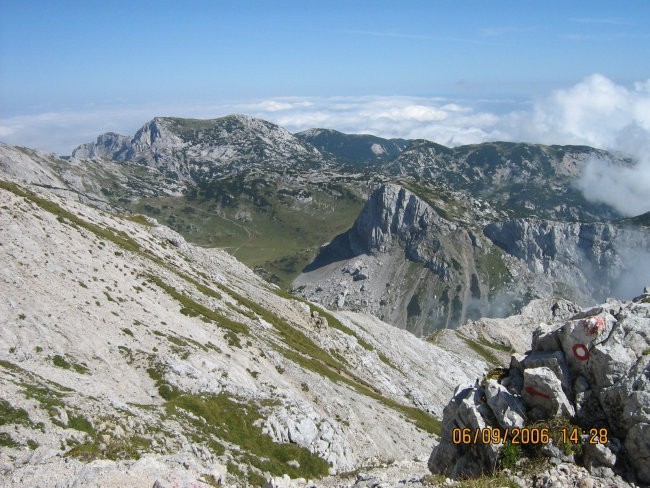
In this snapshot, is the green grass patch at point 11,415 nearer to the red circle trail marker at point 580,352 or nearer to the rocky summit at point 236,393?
the rocky summit at point 236,393

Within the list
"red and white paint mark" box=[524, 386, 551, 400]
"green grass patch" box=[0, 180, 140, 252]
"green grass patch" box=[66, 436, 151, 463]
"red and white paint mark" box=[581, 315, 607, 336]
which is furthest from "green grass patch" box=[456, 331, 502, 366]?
"green grass patch" box=[66, 436, 151, 463]

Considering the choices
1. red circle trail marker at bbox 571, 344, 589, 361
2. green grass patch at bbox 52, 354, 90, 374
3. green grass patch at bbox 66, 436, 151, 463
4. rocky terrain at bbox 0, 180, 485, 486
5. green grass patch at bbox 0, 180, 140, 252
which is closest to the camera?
green grass patch at bbox 66, 436, 151, 463

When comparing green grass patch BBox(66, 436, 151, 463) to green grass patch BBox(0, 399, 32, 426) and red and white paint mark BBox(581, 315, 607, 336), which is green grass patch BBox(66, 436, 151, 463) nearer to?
green grass patch BBox(0, 399, 32, 426)

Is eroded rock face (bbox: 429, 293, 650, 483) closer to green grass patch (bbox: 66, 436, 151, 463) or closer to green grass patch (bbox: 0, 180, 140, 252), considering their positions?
green grass patch (bbox: 66, 436, 151, 463)

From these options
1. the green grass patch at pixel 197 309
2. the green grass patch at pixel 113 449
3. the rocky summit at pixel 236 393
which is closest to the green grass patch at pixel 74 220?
the rocky summit at pixel 236 393

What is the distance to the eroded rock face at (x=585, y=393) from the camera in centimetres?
2097

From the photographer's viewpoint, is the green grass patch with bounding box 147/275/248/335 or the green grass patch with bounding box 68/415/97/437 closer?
the green grass patch with bounding box 68/415/97/437

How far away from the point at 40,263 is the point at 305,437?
122ft

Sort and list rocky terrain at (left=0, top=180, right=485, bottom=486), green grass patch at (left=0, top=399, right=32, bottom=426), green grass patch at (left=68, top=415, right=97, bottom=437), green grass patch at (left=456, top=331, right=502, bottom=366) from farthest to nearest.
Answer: green grass patch at (left=456, top=331, right=502, bottom=366)
green grass patch at (left=68, top=415, right=97, bottom=437)
rocky terrain at (left=0, top=180, right=485, bottom=486)
green grass patch at (left=0, top=399, right=32, bottom=426)

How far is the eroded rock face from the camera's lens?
826 inches

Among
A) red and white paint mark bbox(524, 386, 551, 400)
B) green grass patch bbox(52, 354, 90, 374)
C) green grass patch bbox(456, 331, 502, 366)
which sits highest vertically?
red and white paint mark bbox(524, 386, 551, 400)

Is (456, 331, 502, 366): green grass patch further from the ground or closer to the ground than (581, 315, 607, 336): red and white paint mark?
closer to the ground
